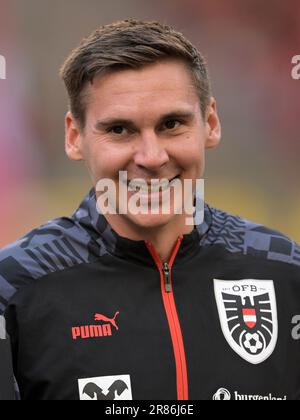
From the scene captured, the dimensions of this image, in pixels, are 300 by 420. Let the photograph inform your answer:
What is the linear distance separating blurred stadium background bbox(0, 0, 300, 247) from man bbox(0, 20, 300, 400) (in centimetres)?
404

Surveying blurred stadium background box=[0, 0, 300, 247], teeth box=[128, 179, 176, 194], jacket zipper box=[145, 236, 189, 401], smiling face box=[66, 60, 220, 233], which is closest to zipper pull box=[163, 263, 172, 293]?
jacket zipper box=[145, 236, 189, 401]

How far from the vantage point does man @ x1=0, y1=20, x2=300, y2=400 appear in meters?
1.86

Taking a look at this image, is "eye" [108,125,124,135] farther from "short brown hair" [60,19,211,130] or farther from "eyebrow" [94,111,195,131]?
"short brown hair" [60,19,211,130]

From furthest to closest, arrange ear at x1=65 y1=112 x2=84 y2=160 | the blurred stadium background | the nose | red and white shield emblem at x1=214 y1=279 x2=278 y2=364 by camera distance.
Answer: the blurred stadium background, ear at x1=65 y1=112 x2=84 y2=160, red and white shield emblem at x1=214 y1=279 x2=278 y2=364, the nose

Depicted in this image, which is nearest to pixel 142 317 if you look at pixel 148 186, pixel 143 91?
pixel 148 186

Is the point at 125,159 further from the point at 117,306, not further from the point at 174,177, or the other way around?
the point at 117,306

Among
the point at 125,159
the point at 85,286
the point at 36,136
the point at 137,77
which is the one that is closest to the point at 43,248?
the point at 85,286

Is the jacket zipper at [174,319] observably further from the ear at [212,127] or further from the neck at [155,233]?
the ear at [212,127]

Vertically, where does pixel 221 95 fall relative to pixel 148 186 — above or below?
above

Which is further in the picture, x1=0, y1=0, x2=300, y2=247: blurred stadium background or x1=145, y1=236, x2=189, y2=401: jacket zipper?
x1=0, y1=0, x2=300, y2=247: blurred stadium background

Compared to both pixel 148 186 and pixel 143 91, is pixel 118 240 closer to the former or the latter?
pixel 148 186

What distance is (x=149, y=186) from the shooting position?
1.91 m

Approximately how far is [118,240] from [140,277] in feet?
0.38
